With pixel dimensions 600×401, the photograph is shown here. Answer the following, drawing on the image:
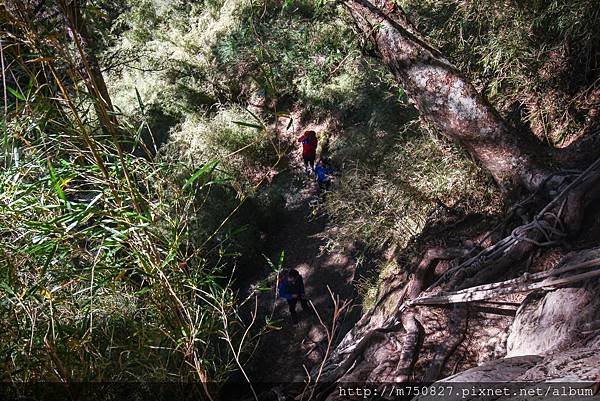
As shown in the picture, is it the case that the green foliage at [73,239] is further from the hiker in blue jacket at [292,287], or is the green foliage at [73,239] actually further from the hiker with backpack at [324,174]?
the hiker with backpack at [324,174]

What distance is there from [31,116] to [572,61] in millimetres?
4773

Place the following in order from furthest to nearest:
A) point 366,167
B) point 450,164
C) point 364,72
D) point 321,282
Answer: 1. point 364,72
2. point 321,282
3. point 366,167
4. point 450,164

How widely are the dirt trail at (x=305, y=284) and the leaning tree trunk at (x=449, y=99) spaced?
8.01 feet

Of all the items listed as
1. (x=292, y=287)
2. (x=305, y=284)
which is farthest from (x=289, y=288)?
(x=305, y=284)

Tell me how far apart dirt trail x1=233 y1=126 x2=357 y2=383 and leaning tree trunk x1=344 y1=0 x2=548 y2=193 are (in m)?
2.44

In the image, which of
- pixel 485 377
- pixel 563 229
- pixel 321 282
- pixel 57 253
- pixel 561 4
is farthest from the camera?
pixel 321 282

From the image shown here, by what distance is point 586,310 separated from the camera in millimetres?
2307

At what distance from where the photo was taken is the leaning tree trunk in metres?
4.05

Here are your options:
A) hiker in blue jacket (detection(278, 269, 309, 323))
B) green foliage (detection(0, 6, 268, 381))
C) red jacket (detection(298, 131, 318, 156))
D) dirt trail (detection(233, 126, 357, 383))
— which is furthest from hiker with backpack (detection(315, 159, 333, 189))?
green foliage (detection(0, 6, 268, 381))

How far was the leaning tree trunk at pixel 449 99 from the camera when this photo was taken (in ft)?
13.3

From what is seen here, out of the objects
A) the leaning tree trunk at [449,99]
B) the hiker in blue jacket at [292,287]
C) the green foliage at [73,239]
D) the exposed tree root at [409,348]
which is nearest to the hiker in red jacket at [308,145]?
the hiker in blue jacket at [292,287]

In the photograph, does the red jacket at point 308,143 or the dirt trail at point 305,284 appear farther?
the red jacket at point 308,143

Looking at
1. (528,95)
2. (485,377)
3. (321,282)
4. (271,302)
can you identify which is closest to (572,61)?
(528,95)

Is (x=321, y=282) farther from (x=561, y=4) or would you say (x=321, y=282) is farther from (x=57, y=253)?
(x=57, y=253)
